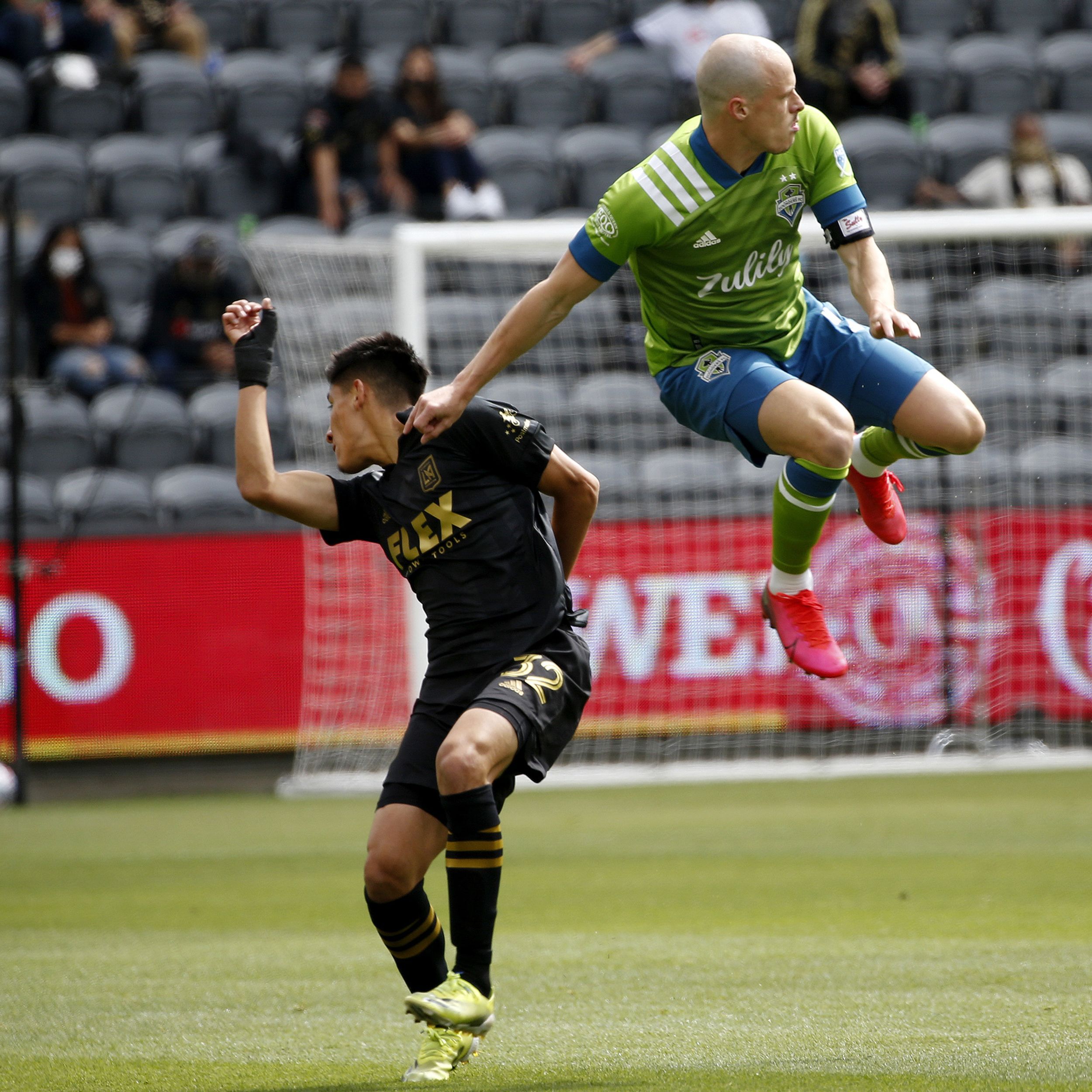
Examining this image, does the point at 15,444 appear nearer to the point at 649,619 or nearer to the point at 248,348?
the point at 649,619

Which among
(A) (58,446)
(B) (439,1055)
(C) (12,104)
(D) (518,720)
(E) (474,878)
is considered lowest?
(B) (439,1055)

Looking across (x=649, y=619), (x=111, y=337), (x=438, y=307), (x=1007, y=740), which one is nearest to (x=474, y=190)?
(x=438, y=307)

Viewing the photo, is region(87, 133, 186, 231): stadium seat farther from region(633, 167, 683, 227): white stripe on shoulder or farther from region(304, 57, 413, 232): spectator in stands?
region(633, 167, 683, 227): white stripe on shoulder

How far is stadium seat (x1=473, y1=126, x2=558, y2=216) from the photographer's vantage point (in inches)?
592

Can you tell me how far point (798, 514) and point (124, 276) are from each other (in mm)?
9922

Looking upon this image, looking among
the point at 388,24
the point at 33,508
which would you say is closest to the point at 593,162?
the point at 388,24

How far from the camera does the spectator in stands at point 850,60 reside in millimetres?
14812

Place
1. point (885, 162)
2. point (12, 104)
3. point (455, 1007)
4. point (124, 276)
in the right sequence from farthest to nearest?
point (12, 104)
point (885, 162)
point (124, 276)
point (455, 1007)

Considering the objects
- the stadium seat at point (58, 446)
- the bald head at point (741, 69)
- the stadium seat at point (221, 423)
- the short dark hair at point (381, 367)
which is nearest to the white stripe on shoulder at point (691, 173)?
the bald head at point (741, 69)

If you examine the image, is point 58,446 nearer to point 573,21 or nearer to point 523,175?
point 523,175

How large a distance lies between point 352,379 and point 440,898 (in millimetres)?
3820

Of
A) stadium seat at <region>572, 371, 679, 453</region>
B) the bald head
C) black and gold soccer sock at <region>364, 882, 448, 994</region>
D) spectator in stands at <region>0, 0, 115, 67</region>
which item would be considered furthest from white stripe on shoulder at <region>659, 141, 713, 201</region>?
spectator in stands at <region>0, 0, 115, 67</region>

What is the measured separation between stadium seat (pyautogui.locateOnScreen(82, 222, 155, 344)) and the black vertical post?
2287mm

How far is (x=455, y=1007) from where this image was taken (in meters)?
4.22
